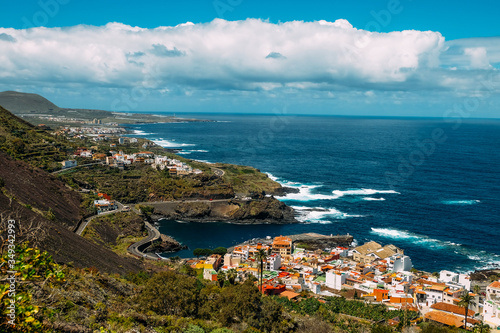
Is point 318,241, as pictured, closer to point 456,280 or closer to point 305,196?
Result: point 456,280

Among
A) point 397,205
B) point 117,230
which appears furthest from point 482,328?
point 397,205

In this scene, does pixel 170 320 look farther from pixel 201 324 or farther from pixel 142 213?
pixel 142 213

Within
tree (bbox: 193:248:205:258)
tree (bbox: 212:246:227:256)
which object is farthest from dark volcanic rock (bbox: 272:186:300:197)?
tree (bbox: 193:248:205:258)

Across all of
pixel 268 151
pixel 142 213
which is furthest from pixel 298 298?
pixel 268 151

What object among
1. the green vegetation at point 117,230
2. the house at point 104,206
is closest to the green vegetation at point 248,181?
the green vegetation at point 117,230

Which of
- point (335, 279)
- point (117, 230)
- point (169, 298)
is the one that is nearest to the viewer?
point (169, 298)

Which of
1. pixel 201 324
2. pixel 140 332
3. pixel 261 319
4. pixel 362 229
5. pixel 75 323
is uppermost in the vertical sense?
pixel 75 323
